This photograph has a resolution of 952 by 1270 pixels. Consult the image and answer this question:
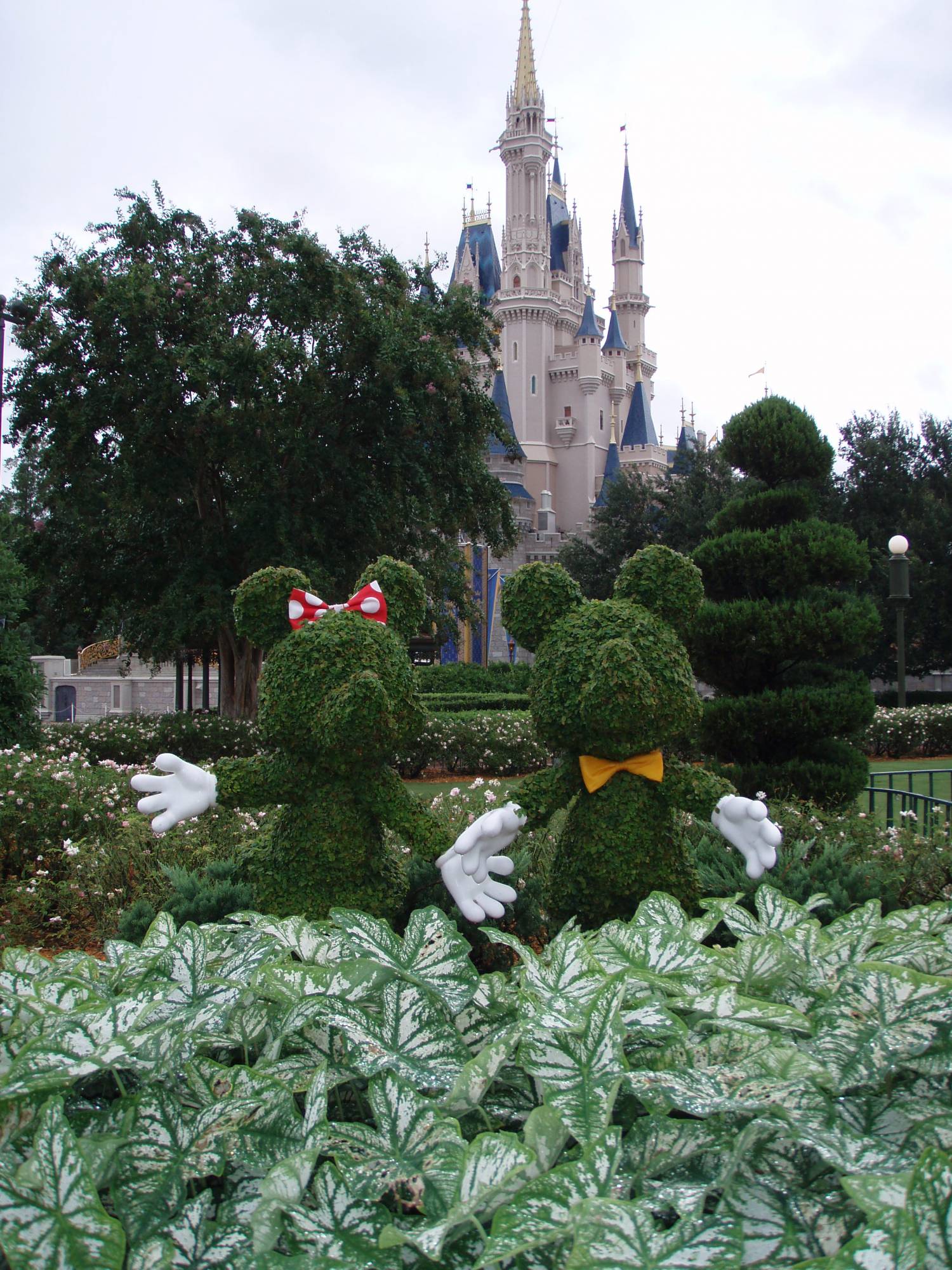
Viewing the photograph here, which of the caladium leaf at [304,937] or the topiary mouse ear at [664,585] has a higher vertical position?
the topiary mouse ear at [664,585]

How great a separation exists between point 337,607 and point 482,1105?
3.10 m

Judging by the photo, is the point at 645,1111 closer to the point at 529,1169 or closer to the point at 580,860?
the point at 529,1169

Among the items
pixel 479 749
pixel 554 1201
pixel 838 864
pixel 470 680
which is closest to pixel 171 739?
pixel 479 749

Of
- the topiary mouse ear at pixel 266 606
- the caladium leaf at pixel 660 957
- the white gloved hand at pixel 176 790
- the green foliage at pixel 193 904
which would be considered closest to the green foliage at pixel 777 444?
the topiary mouse ear at pixel 266 606

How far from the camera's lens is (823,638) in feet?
24.6

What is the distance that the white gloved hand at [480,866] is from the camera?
3.53 m

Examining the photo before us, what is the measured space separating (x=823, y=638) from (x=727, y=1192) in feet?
22.1

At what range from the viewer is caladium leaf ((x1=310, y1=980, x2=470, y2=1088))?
1.53m

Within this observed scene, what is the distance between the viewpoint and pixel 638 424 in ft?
182

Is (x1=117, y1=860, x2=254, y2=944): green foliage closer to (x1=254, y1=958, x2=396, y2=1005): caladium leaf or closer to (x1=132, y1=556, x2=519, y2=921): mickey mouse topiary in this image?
(x1=132, y1=556, x2=519, y2=921): mickey mouse topiary

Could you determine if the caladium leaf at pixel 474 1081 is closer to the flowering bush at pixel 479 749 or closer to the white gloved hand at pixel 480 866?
the white gloved hand at pixel 480 866

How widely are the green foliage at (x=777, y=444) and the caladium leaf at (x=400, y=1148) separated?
761 centimetres

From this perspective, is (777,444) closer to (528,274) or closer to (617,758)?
(617,758)

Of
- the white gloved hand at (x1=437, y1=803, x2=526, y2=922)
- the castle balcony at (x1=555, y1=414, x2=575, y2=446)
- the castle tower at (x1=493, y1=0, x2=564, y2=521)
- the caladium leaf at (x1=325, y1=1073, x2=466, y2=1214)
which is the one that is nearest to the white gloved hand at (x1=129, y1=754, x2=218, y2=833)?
the white gloved hand at (x1=437, y1=803, x2=526, y2=922)
